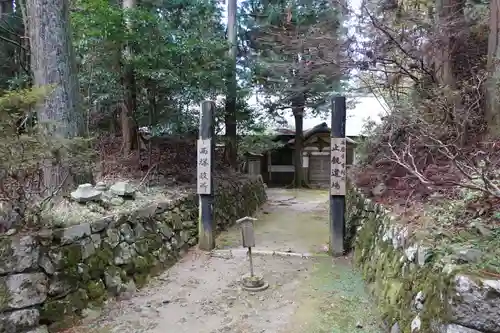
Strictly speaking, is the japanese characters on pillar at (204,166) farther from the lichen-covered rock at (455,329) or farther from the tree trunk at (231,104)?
the lichen-covered rock at (455,329)

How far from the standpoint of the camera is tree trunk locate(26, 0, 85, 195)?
4.86m

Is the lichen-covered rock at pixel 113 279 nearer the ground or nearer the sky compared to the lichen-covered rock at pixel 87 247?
nearer the ground

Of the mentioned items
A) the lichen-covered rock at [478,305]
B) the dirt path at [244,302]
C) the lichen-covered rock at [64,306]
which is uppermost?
the lichen-covered rock at [478,305]

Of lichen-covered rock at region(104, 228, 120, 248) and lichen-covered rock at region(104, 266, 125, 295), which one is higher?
lichen-covered rock at region(104, 228, 120, 248)

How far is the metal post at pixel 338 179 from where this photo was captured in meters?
5.82

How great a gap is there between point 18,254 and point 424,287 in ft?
11.2

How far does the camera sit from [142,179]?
21.9ft

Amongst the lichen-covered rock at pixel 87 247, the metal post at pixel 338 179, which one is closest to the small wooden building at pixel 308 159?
the metal post at pixel 338 179

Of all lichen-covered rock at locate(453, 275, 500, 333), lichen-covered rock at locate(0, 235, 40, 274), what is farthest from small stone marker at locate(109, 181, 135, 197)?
lichen-covered rock at locate(453, 275, 500, 333)

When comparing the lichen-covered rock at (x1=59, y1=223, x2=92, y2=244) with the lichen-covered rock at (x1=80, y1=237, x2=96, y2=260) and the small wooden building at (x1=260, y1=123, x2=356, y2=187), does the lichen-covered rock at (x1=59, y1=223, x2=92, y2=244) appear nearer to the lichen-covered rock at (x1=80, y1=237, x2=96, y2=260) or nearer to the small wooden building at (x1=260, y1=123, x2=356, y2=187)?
the lichen-covered rock at (x1=80, y1=237, x2=96, y2=260)

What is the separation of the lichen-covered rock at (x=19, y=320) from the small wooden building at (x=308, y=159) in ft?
48.2

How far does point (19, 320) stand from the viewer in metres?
3.17

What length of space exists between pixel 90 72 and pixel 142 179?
2.24m

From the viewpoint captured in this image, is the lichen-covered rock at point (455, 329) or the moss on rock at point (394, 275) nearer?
the lichen-covered rock at point (455, 329)
